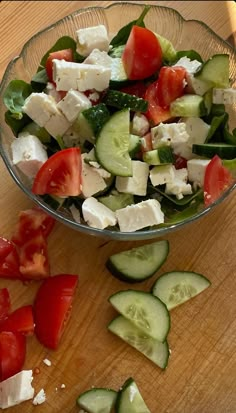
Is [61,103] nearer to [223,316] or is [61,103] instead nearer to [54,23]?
[54,23]

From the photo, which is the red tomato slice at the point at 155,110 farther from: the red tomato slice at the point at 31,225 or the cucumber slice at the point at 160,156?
the red tomato slice at the point at 31,225

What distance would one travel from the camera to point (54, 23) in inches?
106

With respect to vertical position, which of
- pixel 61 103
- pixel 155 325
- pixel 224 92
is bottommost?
pixel 155 325

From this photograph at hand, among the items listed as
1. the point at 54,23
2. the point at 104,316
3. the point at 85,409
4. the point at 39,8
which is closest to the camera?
the point at 85,409

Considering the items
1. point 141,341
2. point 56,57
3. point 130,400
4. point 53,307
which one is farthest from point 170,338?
point 56,57

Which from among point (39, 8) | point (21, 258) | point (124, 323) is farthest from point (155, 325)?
point (39, 8)

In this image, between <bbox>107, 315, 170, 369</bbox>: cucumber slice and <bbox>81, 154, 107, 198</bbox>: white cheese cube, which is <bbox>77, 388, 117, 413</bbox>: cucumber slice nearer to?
<bbox>107, 315, 170, 369</bbox>: cucumber slice

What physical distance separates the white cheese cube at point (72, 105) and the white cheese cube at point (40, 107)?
0.10 feet

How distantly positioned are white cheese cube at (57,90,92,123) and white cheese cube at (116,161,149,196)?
25 centimetres

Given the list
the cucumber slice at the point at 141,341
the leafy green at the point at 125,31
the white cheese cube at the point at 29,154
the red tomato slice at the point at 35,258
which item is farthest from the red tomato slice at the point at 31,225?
the leafy green at the point at 125,31

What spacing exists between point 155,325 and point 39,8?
138 centimetres

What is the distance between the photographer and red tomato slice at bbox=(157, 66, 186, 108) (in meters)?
2.43

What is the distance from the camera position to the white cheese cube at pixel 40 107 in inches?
92.8

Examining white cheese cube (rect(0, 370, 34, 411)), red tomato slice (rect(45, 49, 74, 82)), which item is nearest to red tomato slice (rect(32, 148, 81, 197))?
red tomato slice (rect(45, 49, 74, 82))
